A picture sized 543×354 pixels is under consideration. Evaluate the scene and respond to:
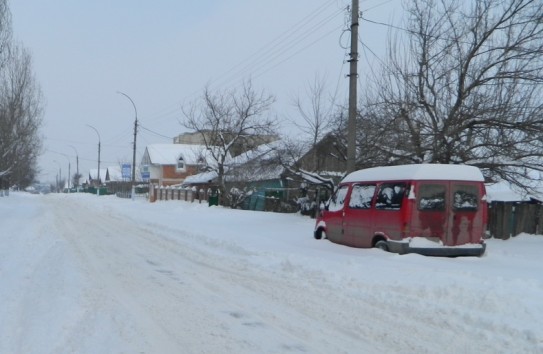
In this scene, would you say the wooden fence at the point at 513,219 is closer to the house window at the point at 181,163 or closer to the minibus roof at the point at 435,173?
the minibus roof at the point at 435,173

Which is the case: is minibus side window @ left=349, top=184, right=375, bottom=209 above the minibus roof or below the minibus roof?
below

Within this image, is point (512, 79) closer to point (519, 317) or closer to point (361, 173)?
point (361, 173)

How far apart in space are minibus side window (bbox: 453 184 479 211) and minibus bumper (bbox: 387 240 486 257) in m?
0.77

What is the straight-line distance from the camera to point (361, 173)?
497 inches

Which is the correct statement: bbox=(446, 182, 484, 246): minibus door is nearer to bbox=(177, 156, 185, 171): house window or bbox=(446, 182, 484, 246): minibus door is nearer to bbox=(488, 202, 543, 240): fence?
bbox=(488, 202, 543, 240): fence

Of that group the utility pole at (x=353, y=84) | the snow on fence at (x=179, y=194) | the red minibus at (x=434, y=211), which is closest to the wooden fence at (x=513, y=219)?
the utility pole at (x=353, y=84)

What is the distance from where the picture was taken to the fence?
14.9m

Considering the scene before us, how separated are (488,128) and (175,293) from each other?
10917mm

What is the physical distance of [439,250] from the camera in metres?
10.5

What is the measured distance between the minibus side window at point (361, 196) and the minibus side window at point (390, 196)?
0.34 m

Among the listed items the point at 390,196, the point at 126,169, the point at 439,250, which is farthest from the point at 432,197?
the point at 126,169

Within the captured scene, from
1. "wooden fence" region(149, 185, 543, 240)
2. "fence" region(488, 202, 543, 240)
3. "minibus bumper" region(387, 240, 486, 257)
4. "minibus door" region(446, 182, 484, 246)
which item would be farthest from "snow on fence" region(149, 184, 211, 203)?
"minibus door" region(446, 182, 484, 246)

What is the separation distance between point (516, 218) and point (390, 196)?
5.96m

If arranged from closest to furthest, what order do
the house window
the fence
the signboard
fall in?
the fence → the signboard → the house window
